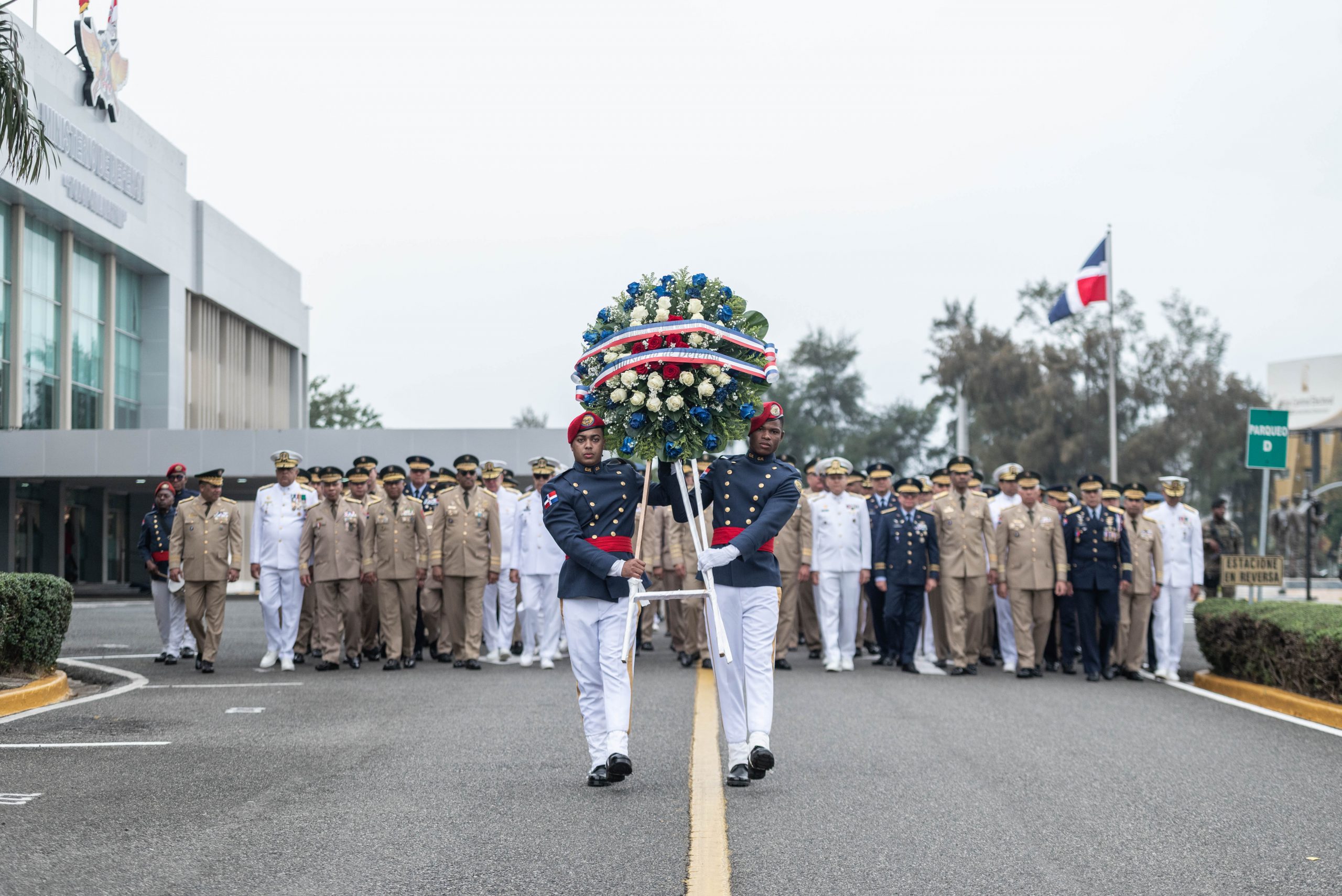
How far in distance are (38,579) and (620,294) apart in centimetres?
643

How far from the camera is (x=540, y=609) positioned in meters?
13.7

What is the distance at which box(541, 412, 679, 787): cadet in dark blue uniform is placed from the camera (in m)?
6.78

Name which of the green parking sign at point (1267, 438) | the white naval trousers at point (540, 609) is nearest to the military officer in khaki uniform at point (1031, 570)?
the green parking sign at point (1267, 438)

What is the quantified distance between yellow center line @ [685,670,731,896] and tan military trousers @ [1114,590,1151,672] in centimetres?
552

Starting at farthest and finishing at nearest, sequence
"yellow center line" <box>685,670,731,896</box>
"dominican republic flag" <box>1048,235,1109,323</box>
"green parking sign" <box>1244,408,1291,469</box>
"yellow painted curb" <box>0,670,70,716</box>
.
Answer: "dominican republic flag" <box>1048,235,1109,323</box>, "green parking sign" <box>1244,408,1291,469</box>, "yellow painted curb" <box>0,670,70,716</box>, "yellow center line" <box>685,670,731,896</box>

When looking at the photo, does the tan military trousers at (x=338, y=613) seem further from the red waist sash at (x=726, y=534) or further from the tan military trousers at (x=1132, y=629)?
the tan military trousers at (x=1132, y=629)

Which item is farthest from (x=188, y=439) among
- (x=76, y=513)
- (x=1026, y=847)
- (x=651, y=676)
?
(x=1026, y=847)

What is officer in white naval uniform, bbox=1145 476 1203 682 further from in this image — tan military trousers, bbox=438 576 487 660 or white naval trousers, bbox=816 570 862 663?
tan military trousers, bbox=438 576 487 660

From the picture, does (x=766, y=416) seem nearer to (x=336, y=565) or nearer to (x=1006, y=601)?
(x=336, y=565)

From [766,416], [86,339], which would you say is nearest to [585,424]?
[766,416]

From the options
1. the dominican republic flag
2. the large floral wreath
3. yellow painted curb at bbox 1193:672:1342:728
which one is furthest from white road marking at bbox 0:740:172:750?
the dominican republic flag

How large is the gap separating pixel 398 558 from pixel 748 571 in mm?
7073

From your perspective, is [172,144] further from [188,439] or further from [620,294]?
[620,294]

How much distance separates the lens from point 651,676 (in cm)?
1216
